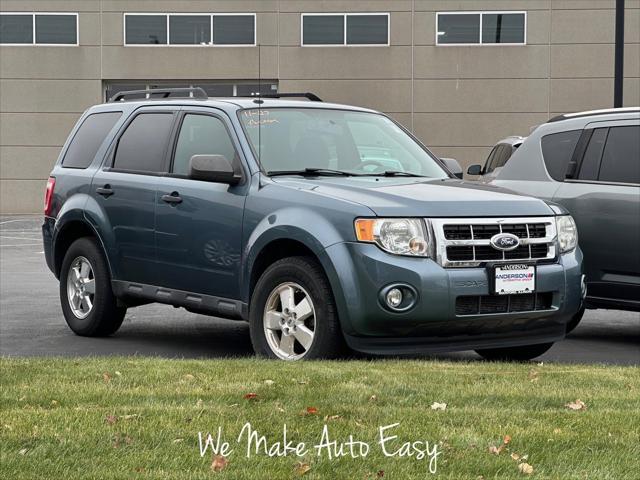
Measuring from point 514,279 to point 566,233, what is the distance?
73 centimetres

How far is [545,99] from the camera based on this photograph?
38875 millimetres

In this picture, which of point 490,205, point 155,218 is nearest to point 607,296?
point 490,205

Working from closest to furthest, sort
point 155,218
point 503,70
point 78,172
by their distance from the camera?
point 155,218
point 78,172
point 503,70

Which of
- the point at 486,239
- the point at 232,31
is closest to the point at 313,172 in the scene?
the point at 486,239

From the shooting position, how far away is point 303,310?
8.30m

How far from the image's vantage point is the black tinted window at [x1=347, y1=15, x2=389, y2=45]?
3909 centimetres

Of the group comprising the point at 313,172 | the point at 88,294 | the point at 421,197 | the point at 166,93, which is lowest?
the point at 88,294

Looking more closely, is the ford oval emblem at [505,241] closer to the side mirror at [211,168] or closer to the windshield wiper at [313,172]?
the windshield wiper at [313,172]

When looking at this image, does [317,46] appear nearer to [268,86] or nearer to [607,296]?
[268,86]

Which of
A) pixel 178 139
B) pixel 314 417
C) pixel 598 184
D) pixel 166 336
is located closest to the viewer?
pixel 314 417

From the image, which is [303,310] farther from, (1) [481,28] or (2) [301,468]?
(1) [481,28]

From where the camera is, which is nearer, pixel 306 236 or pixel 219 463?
pixel 219 463

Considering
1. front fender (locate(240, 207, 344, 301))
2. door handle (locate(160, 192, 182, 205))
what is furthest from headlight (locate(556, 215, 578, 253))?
door handle (locate(160, 192, 182, 205))

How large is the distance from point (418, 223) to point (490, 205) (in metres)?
0.58
